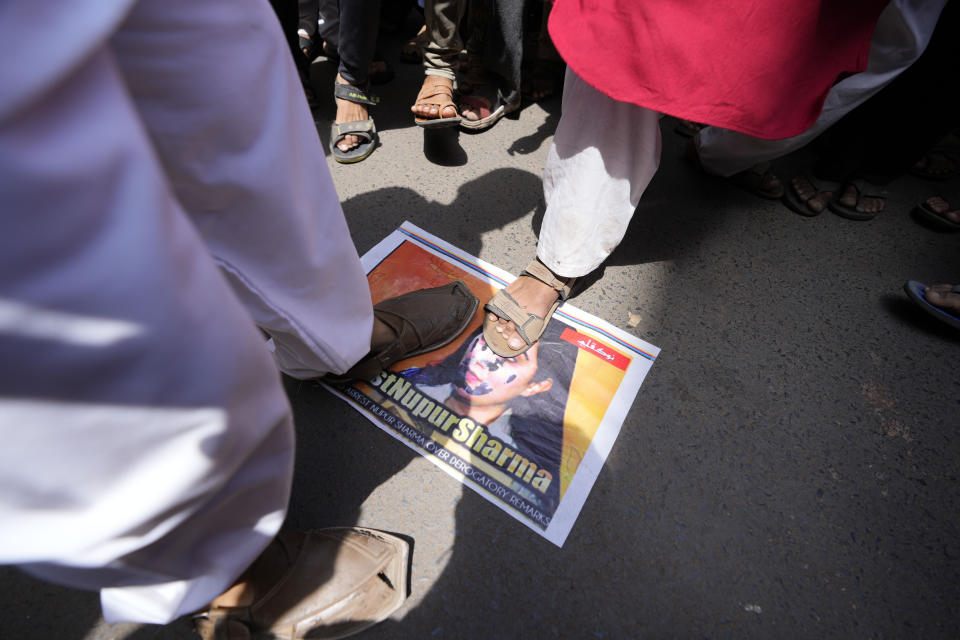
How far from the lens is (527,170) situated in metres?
1.28

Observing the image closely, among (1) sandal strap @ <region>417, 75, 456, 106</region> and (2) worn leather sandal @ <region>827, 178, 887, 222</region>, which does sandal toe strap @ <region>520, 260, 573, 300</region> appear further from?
(2) worn leather sandal @ <region>827, 178, 887, 222</region>

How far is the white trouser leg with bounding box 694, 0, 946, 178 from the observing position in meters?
0.85

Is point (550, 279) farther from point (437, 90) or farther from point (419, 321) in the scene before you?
point (437, 90)

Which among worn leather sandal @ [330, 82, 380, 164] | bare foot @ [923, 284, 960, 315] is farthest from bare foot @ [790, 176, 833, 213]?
worn leather sandal @ [330, 82, 380, 164]

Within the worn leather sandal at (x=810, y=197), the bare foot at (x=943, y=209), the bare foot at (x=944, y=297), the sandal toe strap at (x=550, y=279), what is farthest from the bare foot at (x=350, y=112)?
the bare foot at (x=943, y=209)

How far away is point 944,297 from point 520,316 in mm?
1019

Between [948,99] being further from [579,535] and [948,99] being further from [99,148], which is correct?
[99,148]

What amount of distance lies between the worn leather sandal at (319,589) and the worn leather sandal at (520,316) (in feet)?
1.41

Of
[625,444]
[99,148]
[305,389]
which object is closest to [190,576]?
[99,148]

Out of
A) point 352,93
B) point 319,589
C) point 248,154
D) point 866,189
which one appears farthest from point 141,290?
point 866,189

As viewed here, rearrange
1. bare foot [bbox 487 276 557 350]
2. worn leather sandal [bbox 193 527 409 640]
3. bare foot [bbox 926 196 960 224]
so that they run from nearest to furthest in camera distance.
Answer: worn leather sandal [bbox 193 527 409 640] → bare foot [bbox 487 276 557 350] → bare foot [bbox 926 196 960 224]

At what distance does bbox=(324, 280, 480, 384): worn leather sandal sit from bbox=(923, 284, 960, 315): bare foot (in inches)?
43.0

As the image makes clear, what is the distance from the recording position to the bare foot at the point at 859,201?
1.21 m

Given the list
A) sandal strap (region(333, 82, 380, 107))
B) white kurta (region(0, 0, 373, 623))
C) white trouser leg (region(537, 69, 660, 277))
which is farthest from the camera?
sandal strap (region(333, 82, 380, 107))
